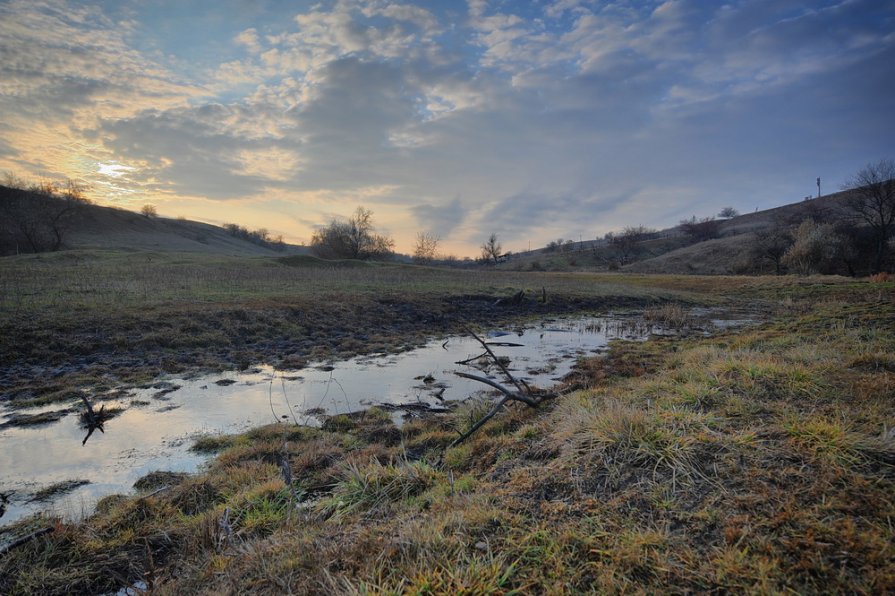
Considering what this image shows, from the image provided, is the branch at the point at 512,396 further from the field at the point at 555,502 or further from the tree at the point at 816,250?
the tree at the point at 816,250

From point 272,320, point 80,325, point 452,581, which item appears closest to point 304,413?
point 452,581

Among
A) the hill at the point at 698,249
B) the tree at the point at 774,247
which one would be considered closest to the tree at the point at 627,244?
the hill at the point at 698,249

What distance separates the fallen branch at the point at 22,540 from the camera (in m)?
3.41

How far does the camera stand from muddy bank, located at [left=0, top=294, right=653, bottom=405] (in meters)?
9.18

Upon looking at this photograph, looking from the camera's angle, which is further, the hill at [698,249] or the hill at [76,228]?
the hill at [698,249]

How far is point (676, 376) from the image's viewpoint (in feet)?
22.0

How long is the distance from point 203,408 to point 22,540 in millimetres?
4201

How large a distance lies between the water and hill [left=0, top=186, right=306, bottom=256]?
69.4 meters

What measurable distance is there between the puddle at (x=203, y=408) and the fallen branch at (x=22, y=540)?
616 mm

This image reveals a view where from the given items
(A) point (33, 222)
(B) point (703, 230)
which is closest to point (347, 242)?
(A) point (33, 222)

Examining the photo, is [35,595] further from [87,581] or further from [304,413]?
[304,413]

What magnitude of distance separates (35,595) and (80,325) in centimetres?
1178

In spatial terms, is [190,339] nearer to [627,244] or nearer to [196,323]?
[196,323]

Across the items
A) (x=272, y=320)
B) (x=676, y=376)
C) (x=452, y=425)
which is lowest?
(x=452, y=425)
